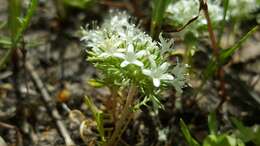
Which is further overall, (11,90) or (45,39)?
(45,39)

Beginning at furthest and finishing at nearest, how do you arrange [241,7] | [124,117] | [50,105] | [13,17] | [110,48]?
[241,7] < [50,105] < [13,17] < [124,117] < [110,48]

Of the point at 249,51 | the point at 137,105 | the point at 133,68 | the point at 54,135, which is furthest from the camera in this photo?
the point at 249,51

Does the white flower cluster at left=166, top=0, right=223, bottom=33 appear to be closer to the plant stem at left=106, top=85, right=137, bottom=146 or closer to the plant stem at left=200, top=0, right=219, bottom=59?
the plant stem at left=200, top=0, right=219, bottom=59

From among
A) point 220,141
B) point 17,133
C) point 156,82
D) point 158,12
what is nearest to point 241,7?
point 158,12

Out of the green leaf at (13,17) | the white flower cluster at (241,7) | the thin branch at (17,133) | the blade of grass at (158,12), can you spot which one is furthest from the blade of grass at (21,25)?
the white flower cluster at (241,7)

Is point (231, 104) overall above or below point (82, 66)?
below

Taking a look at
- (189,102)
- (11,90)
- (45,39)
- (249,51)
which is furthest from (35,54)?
(249,51)

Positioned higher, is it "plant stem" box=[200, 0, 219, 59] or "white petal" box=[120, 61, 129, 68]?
"plant stem" box=[200, 0, 219, 59]

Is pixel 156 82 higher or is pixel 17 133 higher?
pixel 156 82

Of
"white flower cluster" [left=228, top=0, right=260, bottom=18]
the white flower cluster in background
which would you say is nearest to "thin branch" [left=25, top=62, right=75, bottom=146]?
the white flower cluster in background

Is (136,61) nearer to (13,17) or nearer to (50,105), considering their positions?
(13,17)

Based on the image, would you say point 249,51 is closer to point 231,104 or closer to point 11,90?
point 231,104
